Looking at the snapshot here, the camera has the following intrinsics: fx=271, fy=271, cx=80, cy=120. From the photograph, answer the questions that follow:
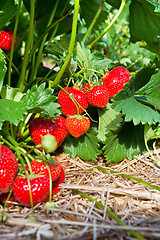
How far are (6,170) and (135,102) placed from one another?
51 centimetres

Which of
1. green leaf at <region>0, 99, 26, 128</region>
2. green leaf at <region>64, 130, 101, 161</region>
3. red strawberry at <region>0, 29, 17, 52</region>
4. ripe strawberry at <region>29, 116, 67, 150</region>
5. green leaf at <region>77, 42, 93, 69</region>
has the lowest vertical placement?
green leaf at <region>64, 130, 101, 161</region>

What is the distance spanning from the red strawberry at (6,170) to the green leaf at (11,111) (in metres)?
0.09

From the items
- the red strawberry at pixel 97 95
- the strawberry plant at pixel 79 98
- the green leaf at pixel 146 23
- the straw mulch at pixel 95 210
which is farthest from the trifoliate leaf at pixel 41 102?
the green leaf at pixel 146 23

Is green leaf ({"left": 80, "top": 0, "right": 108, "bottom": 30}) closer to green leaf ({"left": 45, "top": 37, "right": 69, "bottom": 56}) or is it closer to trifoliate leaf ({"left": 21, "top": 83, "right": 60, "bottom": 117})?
green leaf ({"left": 45, "top": 37, "right": 69, "bottom": 56})

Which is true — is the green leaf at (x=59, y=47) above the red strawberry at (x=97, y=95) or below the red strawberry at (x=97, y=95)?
above

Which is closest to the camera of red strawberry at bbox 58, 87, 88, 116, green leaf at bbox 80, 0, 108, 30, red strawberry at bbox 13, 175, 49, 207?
red strawberry at bbox 13, 175, 49, 207

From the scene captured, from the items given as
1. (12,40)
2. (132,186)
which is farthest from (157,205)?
(12,40)

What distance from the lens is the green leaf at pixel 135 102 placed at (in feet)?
3.02

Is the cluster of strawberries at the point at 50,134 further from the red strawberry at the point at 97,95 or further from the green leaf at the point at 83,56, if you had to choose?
the green leaf at the point at 83,56

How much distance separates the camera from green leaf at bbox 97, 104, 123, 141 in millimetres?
1068

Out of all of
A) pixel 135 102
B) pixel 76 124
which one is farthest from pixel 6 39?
pixel 135 102

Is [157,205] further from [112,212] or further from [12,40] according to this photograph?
[12,40]

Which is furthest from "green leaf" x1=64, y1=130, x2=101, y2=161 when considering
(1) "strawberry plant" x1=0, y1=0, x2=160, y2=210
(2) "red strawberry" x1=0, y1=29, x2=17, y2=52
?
(2) "red strawberry" x1=0, y1=29, x2=17, y2=52

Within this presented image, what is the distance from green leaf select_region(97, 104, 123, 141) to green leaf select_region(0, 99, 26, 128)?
0.36 metres
